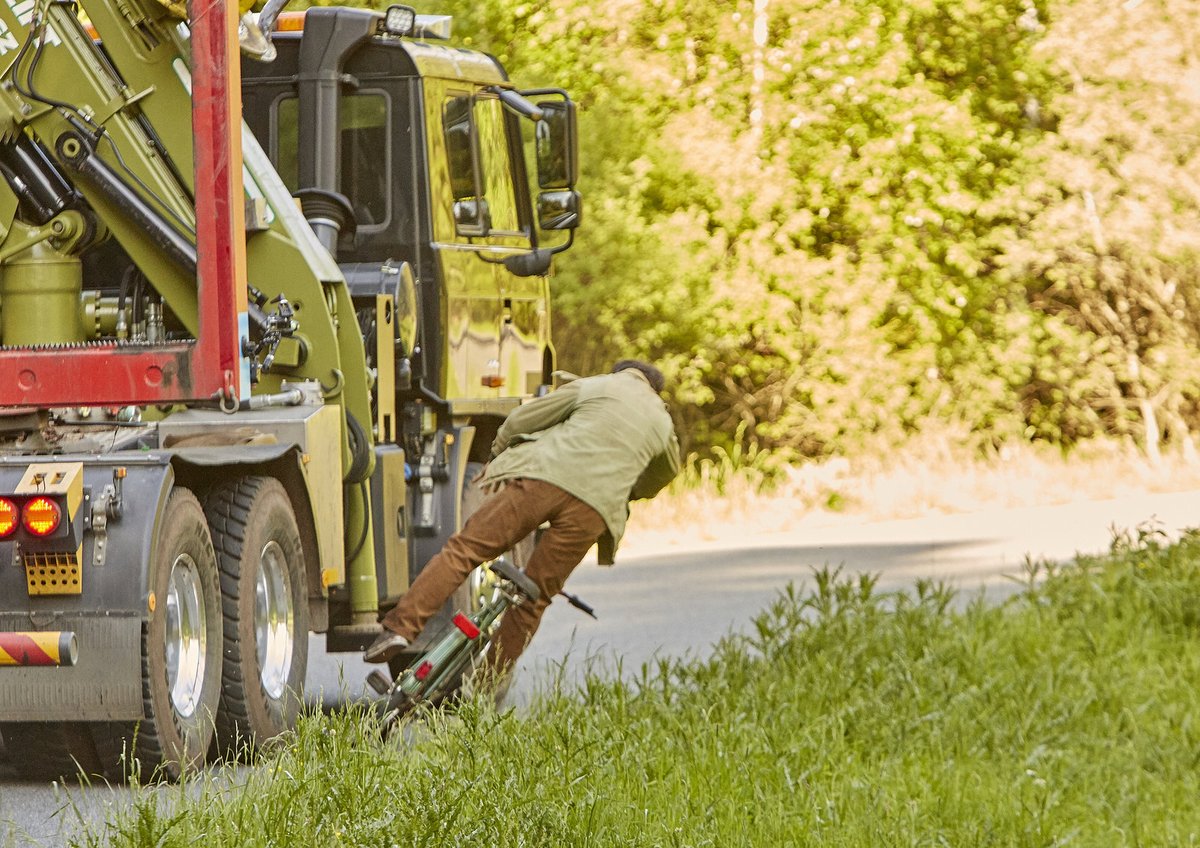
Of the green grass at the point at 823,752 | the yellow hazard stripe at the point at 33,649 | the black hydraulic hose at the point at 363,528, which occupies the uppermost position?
the black hydraulic hose at the point at 363,528

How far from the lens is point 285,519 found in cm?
757

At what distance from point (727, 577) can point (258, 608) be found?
6.82 meters

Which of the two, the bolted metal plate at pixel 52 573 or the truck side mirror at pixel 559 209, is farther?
the truck side mirror at pixel 559 209

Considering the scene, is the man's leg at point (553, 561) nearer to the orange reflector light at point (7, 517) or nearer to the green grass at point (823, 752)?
the green grass at point (823, 752)

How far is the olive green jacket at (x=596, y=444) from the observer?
26.5 ft

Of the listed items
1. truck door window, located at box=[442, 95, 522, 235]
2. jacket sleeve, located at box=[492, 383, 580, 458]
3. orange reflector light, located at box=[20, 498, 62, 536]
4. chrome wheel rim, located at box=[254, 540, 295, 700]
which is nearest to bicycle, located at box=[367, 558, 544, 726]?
chrome wheel rim, located at box=[254, 540, 295, 700]

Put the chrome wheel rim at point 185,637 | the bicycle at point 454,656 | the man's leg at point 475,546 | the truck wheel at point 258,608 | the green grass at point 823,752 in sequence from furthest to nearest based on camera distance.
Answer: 1. the man's leg at point 475,546
2. the bicycle at point 454,656
3. the truck wheel at point 258,608
4. the chrome wheel rim at point 185,637
5. the green grass at point 823,752

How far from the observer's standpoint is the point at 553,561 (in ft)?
26.5

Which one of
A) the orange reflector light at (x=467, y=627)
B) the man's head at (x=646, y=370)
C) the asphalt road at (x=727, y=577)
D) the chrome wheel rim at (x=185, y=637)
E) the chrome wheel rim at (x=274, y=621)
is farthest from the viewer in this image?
the asphalt road at (x=727, y=577)

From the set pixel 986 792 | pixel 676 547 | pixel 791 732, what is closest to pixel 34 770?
pixel 791 732

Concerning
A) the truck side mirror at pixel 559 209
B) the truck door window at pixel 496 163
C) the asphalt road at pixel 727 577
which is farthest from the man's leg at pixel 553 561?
the truck door window at pixel 496 163

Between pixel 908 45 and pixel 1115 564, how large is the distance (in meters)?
12.8

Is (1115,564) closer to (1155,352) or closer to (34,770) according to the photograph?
(34,770)

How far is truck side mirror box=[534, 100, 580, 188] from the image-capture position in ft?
32.1
